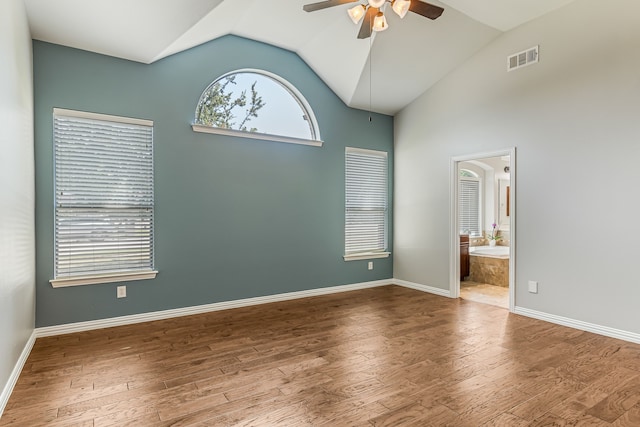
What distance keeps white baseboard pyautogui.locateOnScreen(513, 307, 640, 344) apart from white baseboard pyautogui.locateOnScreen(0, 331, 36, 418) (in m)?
4.78

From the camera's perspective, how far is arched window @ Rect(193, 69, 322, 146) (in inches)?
176

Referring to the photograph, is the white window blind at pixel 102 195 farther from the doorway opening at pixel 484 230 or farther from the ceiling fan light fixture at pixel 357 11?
the doorway opening at pixel 484 230

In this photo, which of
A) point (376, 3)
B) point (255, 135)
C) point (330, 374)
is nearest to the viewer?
point (330, 374)

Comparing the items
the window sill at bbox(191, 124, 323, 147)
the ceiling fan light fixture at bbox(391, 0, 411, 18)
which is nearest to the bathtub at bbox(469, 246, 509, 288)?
the window sill at bbox(191, 124, 323, 147)

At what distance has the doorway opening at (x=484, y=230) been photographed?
4779 millimetres

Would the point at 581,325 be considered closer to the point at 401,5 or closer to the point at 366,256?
the point at 366,256

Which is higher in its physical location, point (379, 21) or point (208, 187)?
point (379, 21)

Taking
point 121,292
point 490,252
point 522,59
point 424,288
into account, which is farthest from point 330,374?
point 490,252

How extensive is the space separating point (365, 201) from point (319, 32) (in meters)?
2.54

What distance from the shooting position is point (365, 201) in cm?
582

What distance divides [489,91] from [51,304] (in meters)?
5.47

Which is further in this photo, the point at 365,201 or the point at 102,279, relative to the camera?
the point at 365,201

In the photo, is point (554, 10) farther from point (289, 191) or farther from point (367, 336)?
point (367, 336)

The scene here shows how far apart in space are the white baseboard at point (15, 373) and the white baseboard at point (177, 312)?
0.73 ft
